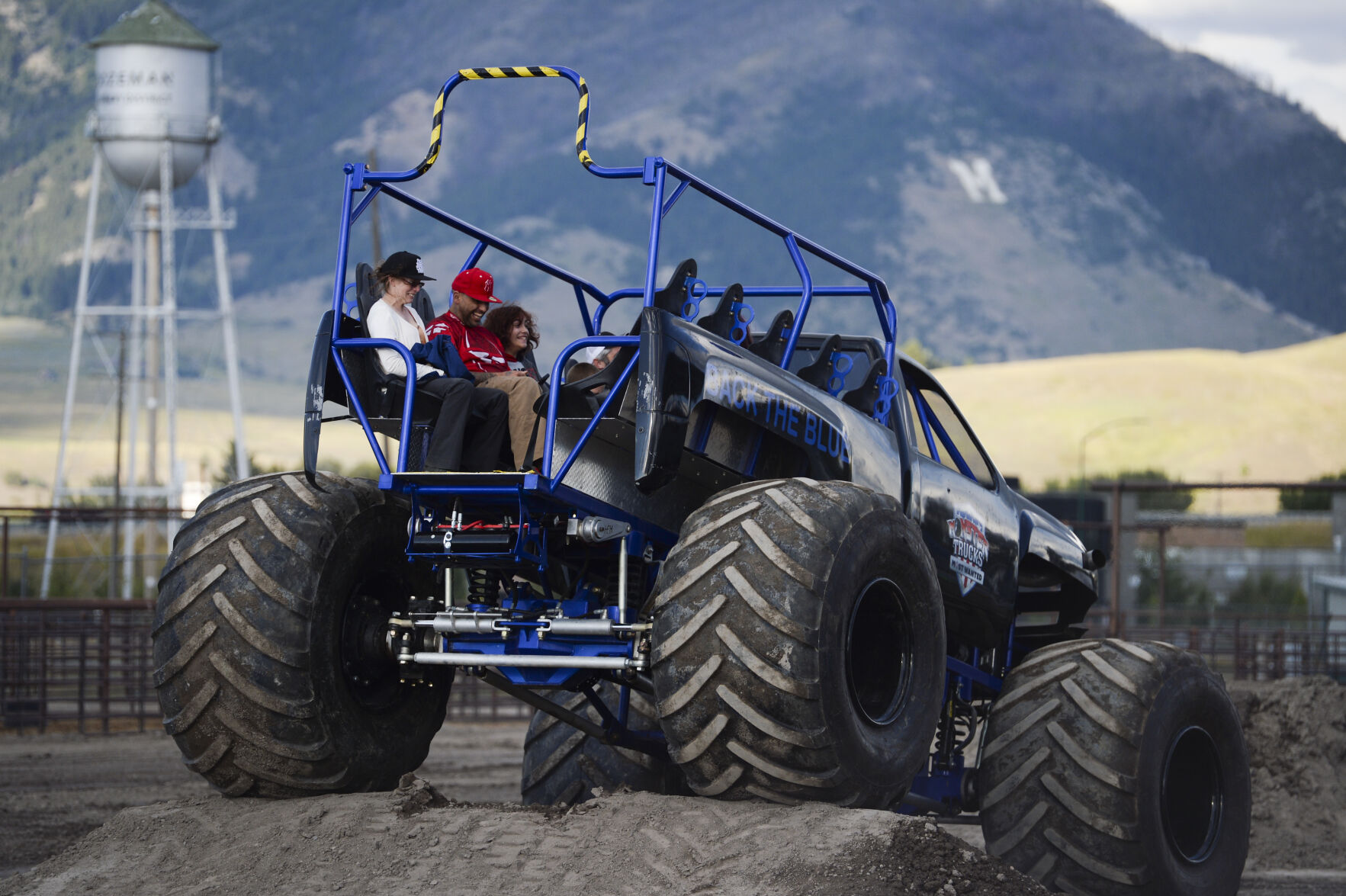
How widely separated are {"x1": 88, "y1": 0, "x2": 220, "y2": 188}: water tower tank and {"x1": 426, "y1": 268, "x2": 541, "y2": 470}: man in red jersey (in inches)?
2432

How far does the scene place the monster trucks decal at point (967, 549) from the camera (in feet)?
29.7

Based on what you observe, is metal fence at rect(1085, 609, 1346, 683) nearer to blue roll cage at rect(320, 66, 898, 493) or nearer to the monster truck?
the monster truck

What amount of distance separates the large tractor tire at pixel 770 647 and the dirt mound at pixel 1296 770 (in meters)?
6.95

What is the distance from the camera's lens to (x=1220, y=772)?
9.23 m

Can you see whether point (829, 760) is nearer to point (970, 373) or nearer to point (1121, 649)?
point (1121, 649)

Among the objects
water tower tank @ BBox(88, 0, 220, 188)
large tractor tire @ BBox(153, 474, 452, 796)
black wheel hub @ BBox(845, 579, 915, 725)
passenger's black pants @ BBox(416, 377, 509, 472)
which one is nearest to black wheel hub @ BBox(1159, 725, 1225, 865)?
black wheel hub @ BBox(845, 579, 915, 725)

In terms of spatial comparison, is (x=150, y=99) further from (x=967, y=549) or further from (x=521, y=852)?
(x=521, y=852)

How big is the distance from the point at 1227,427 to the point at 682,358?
374 feet

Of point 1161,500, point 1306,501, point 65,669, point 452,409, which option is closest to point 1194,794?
point 452,409

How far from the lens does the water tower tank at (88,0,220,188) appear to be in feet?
220

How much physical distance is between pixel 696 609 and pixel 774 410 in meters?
1.25

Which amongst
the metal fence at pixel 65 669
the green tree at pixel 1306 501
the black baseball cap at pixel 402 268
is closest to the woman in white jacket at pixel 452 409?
the black baseball cap at pixel 402 268

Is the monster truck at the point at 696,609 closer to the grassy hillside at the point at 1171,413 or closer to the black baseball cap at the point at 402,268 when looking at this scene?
the black baseball cap at the point at 402,268

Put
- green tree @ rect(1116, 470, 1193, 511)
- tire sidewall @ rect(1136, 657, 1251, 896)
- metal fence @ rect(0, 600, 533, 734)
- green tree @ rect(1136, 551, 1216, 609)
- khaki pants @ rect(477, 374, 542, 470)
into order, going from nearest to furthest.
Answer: khaki pants @ rect(477, 374, 542, 470) → tire sidewall @ rect(1136, 657, 1251, 896) → metal fence @ rect(0, 600, 533, 734) → green tree @ rect(1136, 551, 1216, 609) → green tree @ rect(1116, 470, 1193, 511)
